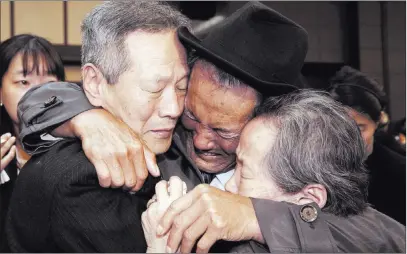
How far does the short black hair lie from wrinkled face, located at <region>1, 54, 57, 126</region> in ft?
4.95

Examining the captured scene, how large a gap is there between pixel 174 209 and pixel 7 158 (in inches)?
54.6

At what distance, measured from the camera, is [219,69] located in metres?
1.76

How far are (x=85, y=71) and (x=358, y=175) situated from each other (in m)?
0.83

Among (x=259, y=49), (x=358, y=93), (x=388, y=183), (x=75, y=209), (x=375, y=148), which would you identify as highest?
(x=259, y=49)

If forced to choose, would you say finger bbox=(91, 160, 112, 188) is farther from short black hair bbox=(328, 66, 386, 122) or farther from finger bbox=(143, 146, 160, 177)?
short black hair bbox=(328, 66, 386, 122)

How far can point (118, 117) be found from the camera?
1.64m

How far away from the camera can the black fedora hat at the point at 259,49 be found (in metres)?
1.67

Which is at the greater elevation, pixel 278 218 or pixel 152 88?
pixel 152 88

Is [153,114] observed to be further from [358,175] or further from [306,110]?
[358,175]

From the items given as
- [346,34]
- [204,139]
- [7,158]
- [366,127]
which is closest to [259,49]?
[204,139]

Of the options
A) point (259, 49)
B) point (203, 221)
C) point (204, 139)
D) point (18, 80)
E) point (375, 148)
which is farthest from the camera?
point (375, 148)

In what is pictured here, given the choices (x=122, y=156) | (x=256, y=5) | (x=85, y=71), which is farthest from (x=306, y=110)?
(x=85, y=71)

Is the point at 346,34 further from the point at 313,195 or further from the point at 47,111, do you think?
the point at 47,111

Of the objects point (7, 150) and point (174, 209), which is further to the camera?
point (7, 150)
